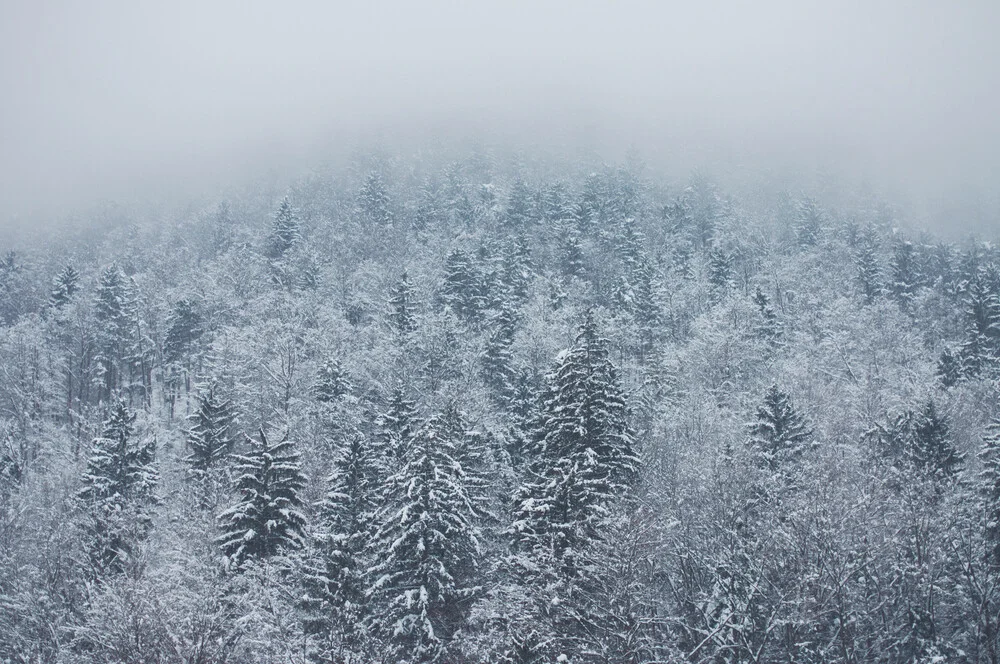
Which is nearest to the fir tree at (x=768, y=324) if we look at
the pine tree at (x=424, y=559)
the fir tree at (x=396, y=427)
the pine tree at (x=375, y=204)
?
the fir tree at (x=396, y=427)

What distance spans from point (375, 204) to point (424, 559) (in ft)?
276

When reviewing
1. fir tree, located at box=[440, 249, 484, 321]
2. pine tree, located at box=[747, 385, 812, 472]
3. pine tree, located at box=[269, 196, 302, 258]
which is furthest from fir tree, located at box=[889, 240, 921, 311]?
pine tree, located at box=[269, 196, 302, 258]

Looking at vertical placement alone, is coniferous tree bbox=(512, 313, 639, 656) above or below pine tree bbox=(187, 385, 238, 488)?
above

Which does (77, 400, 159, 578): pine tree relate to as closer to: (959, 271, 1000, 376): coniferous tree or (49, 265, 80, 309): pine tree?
(49, 265, 80, 309): pine tree

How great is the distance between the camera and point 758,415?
37.0 meters

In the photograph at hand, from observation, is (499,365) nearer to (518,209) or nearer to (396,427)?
(396,427)

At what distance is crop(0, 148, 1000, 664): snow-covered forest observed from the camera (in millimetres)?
21469

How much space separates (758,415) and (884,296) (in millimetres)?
45882

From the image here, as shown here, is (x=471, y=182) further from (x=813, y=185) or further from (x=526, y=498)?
(x=526, y=498)

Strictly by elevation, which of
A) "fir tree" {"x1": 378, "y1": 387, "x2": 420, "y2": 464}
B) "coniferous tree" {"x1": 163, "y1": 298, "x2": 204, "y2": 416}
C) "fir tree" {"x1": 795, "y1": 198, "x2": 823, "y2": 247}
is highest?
"fir tree" {"x1": 378, "y1": 387, "x2": 420, "y2": 464}

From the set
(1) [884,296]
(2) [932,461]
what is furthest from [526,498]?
(1) [884,296]

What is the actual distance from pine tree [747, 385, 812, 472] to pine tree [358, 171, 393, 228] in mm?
68133

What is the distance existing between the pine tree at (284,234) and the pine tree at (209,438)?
144ft

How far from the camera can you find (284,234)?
85812 mm
